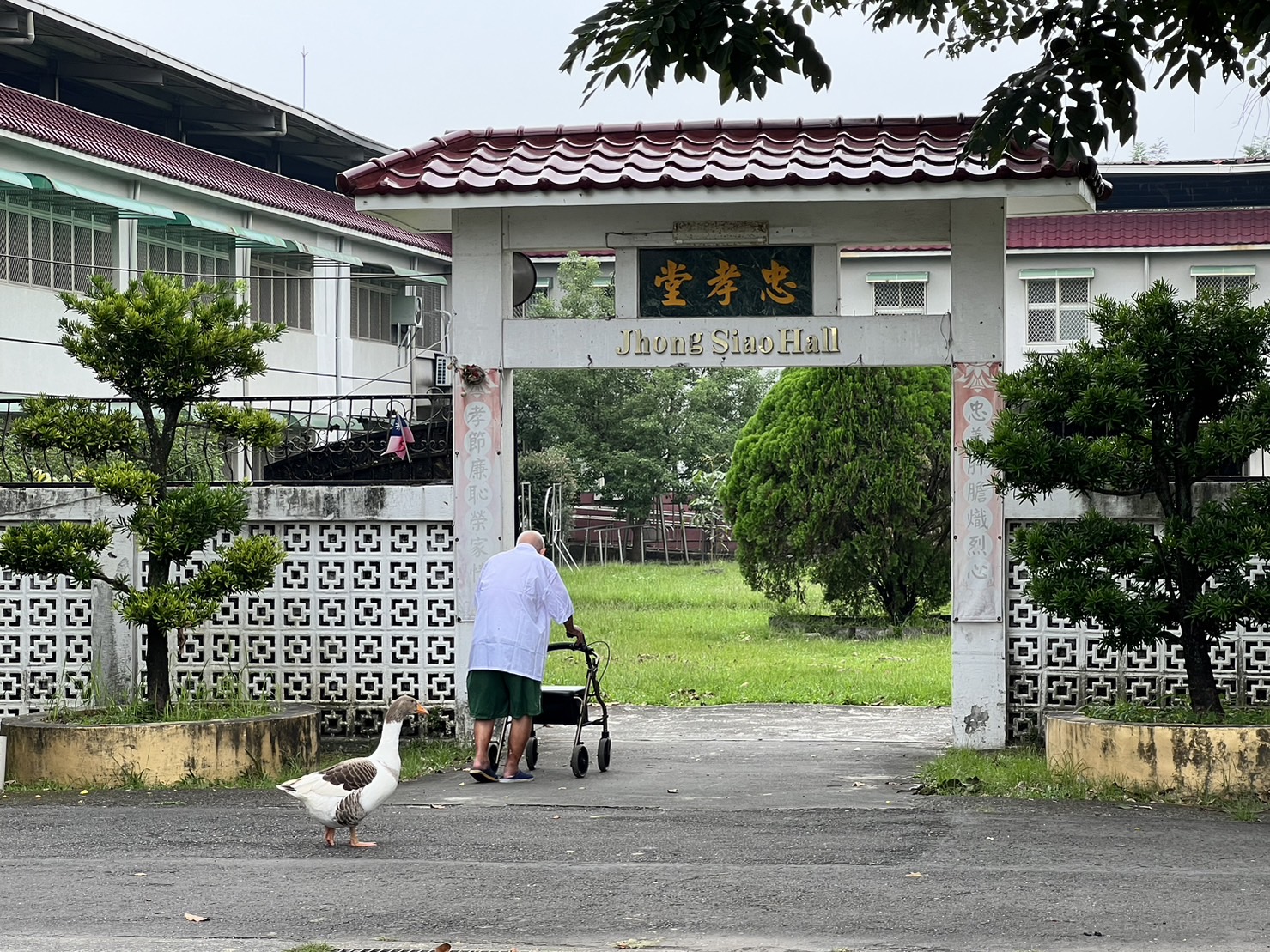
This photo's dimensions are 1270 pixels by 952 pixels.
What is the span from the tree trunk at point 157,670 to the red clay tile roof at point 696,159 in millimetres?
3222

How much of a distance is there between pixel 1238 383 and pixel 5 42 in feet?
68.5

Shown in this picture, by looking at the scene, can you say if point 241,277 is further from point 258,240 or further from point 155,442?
point 155,442

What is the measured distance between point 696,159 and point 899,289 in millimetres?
22359

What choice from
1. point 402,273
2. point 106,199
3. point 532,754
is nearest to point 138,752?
point 532,754

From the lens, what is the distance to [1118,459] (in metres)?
9.46

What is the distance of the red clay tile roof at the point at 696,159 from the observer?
10250 mm

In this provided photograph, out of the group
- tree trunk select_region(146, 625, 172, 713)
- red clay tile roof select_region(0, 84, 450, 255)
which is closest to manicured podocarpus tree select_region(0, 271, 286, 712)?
tree trunk select_region(146, 625, 172, 713)

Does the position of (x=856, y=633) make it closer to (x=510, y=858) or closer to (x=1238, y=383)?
(x=1238, y=383)

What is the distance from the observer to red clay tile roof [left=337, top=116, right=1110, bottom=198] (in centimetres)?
1025

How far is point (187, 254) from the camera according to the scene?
2717 cm

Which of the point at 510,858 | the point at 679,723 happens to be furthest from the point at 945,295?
the point at 510,858

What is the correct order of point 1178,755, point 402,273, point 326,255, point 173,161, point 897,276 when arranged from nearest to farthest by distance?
1. point 1178,755
2. point 173,161
3. point 326,255
4. point 897,276
5. point 402,273

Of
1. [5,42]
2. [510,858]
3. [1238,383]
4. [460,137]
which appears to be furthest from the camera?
[5,42]

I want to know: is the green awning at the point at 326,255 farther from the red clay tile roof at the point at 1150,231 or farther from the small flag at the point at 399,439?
the small flag at the point at 399,439
